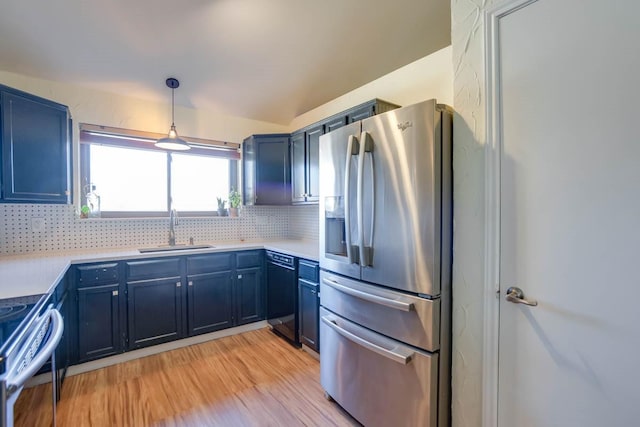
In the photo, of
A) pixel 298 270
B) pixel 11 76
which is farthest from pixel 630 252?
pixel 11 76

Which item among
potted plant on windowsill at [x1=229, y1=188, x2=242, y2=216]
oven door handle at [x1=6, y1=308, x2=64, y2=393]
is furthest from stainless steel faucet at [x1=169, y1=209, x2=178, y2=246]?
oven door handle at [x1=6, y1=308, x2=64, y2=393]

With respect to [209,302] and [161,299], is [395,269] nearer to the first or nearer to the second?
[209,302]

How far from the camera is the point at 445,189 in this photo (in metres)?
1.45

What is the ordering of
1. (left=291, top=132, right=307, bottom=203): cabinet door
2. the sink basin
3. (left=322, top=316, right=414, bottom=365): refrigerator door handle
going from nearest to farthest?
1. (left=322, top=316, right=414, bottom=365): refrigerator door handle
2. the sink basin
3. (left=291, top=132, right=307, bottom=203): cabinet door

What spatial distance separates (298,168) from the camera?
10.8 ft

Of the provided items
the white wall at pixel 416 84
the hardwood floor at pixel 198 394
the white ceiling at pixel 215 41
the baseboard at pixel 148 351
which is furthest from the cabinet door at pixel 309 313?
the white ceiling at pixel 215 41

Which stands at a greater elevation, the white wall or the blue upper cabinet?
the white wall

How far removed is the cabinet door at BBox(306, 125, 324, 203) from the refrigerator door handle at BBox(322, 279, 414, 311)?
4.12ft

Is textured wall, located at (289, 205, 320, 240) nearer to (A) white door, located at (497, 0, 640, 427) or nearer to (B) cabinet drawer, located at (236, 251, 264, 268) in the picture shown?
(B) cabinet drawer, located at (236, 251, 264, 268)

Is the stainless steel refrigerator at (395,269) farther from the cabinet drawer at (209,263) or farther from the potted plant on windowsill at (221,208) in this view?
the potted plant on windowsill at (221,208)

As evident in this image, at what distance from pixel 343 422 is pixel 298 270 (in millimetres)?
1235

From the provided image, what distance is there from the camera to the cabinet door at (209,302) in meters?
2.83

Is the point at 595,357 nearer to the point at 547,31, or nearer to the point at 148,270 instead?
the point at 547,31

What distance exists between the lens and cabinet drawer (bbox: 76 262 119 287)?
7.66 ft
